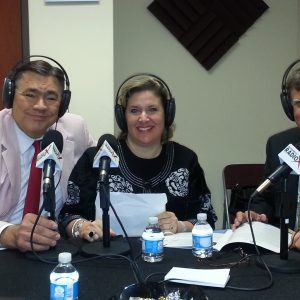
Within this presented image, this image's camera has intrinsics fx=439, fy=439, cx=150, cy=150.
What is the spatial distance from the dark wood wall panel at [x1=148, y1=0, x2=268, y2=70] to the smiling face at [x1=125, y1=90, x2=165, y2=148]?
166cm

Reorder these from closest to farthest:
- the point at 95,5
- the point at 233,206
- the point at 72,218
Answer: the point at 72,218 < the point at 95,5 < the point at 233,206

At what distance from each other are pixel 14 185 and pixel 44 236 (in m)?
0.48

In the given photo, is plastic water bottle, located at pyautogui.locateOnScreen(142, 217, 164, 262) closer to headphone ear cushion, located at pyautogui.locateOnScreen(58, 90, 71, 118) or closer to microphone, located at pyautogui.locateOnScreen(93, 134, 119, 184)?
microphone, located at pyautogui.locateOnScreen(93, 134, 119, 184)

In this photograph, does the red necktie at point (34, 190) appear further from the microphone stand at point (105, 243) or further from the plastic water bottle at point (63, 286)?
the plastic water bottle at point (63, 286)

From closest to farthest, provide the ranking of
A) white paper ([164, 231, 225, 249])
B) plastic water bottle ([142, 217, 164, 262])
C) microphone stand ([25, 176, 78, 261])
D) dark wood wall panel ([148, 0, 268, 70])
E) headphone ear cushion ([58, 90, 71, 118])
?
microphone stand ([25, 176, 78, 261]) → plastic water bottle ([142, 217, 164, 262]) → white paper ([164, 231, 225, 249]) → headphone ear cushion ([58, 90, 71, 118]) → dark wood wall panel ([148, 0, 268, 70])

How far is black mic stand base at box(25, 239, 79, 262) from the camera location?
4.92ft

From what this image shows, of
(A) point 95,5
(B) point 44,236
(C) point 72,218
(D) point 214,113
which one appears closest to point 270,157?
(C) point 72,218

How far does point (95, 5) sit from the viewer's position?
8.47ft

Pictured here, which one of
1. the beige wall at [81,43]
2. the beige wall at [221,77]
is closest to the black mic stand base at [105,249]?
the beige wall at [81,43]

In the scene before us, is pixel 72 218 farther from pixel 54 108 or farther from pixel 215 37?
pixel 215 37

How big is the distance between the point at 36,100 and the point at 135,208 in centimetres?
67

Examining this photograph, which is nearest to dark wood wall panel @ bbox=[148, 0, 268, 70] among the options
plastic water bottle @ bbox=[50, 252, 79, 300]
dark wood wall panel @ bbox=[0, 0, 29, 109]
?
dark wood wall panel @ bbox=[0, 0, 29, 109]

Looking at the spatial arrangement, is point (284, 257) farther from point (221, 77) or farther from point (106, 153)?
point (221, 77)

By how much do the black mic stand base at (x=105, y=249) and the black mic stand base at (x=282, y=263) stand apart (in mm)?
468
